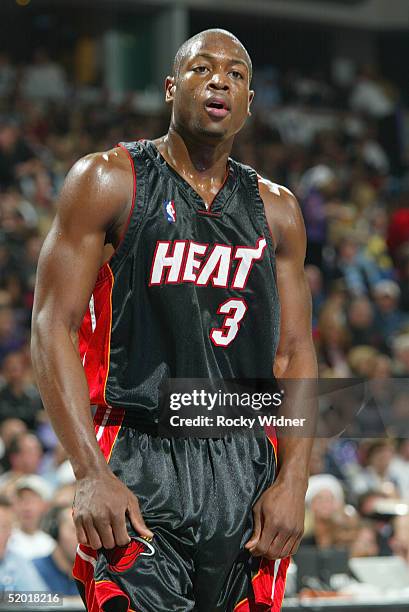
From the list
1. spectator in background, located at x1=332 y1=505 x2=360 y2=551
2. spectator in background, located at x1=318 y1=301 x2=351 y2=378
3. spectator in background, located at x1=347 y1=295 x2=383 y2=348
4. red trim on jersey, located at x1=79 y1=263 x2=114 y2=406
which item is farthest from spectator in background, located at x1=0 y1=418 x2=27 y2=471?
red trim on jersey, located at x1=79 y1=263 x2=114 y2=406

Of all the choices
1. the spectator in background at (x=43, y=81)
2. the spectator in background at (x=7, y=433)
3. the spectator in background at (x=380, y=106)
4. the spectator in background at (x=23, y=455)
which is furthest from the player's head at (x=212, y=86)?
the spectator in background at (x=380, y=106)

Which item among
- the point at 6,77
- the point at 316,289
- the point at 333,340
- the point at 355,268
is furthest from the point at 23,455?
the point at 6,77

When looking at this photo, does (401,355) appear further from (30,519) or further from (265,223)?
(265,223)

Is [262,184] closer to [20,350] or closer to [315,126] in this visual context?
[20,350]

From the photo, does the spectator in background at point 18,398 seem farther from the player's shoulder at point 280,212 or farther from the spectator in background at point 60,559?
the player's shoulder at point 280,212

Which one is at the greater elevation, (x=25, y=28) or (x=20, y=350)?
(x=25, y=28)

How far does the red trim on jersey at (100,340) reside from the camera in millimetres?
2324

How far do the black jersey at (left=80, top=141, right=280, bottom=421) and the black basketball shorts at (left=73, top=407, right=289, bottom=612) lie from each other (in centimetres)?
10

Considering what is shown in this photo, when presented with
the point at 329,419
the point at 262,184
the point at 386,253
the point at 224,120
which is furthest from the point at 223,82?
the point at 386,253

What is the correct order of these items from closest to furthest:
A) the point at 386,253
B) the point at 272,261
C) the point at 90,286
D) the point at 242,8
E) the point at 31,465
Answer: the point at 90,286 → the point at 272,261 → the point at 31,465 → the point at 386,253 → the point at 242,8

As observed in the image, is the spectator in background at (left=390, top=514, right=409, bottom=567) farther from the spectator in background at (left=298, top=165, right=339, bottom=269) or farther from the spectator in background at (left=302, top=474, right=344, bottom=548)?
the spectator in background at (left=298, top=165, right=339, bottom=269)

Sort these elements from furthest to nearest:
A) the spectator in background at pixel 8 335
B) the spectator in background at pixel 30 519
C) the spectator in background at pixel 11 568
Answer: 1. the spectator in background at pixel 8 335
2. the spectator in background at pixel 30 519
3. the spectator in background at pixel 11 568

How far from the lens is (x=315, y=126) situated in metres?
12.3

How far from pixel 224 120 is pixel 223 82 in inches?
3.2
